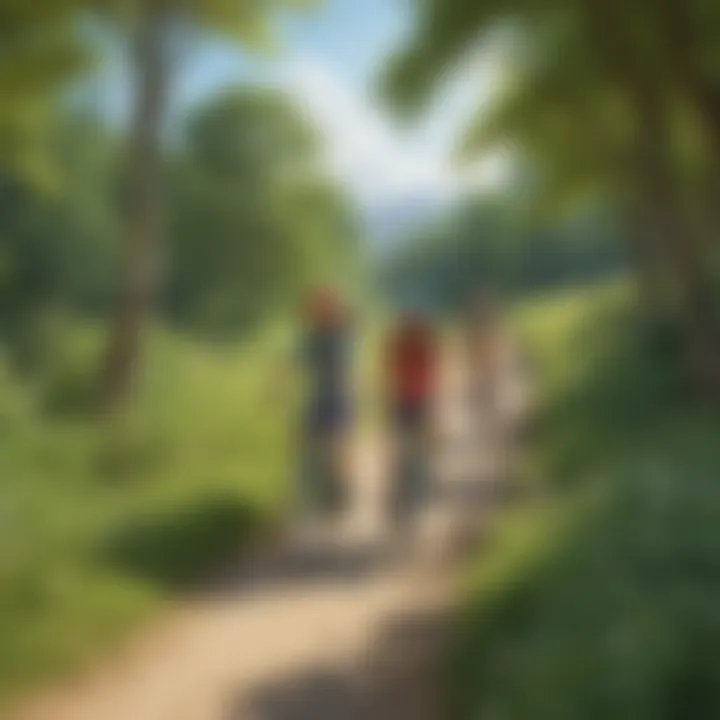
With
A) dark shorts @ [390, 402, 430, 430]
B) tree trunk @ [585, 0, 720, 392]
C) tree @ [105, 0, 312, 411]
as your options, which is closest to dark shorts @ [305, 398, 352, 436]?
dark shorts @ [390, 402, 430, 430]

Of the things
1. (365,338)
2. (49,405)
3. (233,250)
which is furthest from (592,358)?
(49,405)

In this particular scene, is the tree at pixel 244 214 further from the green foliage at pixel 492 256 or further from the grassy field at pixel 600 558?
the grassy field at pixel 600 558

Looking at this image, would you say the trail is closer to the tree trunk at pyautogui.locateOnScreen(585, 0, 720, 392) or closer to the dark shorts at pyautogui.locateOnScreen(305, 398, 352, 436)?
the dark shorts at pyautogui.locateOnScreen(305, 398, 352, 436)

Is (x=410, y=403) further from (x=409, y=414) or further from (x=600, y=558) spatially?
(x=600, y=558)

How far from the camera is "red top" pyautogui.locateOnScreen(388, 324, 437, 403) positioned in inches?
152

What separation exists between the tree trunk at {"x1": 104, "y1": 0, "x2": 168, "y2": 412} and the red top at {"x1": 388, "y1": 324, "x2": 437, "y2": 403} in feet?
2.13

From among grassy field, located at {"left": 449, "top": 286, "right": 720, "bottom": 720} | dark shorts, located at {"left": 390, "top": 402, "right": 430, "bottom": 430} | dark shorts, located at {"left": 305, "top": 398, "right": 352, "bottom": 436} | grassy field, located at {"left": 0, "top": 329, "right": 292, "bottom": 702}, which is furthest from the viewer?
dark shorts, located at {"left": 390, "top": 402, "right": 430, "bottom": 430}

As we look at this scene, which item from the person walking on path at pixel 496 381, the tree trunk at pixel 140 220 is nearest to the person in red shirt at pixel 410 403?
the person walking on path at pixel 496 381

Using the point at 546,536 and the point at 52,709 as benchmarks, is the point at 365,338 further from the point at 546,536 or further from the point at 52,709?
the point at 52,709

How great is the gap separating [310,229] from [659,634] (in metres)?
1.30

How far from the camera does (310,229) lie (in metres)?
3.75

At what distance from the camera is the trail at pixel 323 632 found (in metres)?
3.69

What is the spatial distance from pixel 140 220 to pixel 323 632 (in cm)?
123

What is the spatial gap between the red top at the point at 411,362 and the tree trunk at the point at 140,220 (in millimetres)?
650
